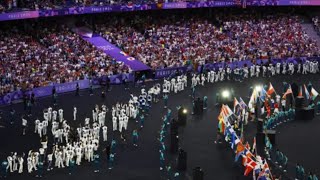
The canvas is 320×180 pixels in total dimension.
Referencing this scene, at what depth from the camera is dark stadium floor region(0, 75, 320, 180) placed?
3148cm

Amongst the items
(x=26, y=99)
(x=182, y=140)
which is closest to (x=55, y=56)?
(x=26, y=99)

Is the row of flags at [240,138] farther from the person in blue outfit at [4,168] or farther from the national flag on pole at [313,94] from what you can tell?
the person in blue outfit at [4,168]

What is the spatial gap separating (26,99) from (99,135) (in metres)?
8.18

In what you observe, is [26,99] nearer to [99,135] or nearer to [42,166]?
[99,135]

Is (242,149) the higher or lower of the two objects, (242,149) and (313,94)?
the lower

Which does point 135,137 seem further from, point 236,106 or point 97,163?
point 236,106

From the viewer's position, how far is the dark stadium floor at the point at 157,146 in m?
31.5

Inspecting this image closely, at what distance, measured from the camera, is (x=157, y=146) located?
3534 centimetres

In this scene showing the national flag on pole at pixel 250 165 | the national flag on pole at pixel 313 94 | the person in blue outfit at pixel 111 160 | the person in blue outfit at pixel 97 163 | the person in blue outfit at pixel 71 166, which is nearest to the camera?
the national flag on pole at pixel 250 165

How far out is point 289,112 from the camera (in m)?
40.4

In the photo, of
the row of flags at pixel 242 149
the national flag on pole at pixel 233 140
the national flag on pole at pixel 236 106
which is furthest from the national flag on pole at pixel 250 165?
the national flag on pole at pixel 236 106

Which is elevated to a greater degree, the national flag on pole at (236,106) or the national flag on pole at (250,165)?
the national flag on pole at (236,106)

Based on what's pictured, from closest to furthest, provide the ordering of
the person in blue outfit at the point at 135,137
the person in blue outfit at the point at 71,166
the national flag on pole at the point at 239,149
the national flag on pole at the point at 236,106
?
the national flag on pole at the point at 239,149 → the person in blue outfit at the point at 71,166 → the person in blue outfit at the point at 135,137 → the national flag on pole at the point at 236,106

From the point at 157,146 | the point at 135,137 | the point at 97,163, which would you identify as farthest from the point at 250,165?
the point at 135,137
